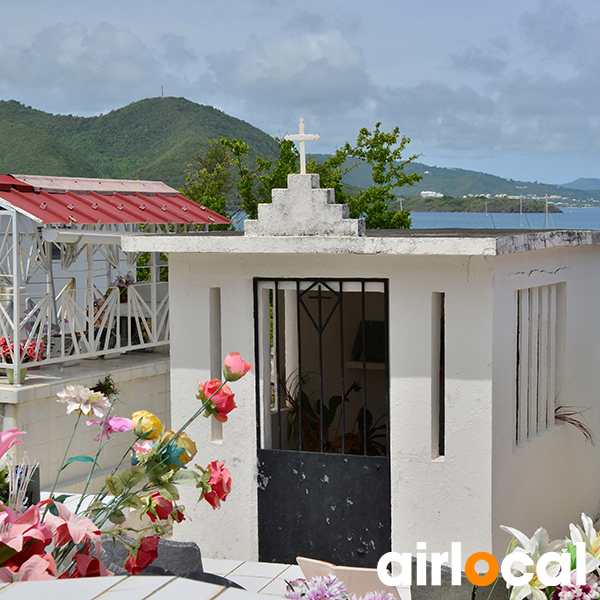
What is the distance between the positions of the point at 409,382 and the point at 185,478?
4.15 m

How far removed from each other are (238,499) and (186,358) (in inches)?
52.0

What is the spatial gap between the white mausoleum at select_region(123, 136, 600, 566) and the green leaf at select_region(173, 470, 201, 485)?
370 centimetres

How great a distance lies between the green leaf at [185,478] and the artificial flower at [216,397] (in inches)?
6.7

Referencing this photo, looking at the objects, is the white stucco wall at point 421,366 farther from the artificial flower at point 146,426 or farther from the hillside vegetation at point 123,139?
the hillside vegetation at point 123,139

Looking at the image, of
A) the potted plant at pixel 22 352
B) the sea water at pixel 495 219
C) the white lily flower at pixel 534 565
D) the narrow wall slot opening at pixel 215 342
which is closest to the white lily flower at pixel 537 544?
the white lily flower at pixel 534 565

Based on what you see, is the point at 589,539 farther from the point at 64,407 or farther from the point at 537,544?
the point at 64,407

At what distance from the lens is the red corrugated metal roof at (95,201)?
9.70 m

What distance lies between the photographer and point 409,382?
6.10 m

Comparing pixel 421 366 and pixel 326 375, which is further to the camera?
pixel 326 375

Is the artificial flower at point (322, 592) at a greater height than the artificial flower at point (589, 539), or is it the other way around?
the artificial flower at point (589, 539)

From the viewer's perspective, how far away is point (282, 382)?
27.8ft

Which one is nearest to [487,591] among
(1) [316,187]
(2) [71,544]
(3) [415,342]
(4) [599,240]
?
(2) [71,544]

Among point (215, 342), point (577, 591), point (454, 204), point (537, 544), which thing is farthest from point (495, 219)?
point (577, 591)

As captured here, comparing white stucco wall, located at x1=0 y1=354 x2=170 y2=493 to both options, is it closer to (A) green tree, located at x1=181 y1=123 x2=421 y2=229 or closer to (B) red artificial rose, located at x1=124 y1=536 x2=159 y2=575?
(B) red artificial rose, located at x1=124 y1=536 x2=159 y2=575
